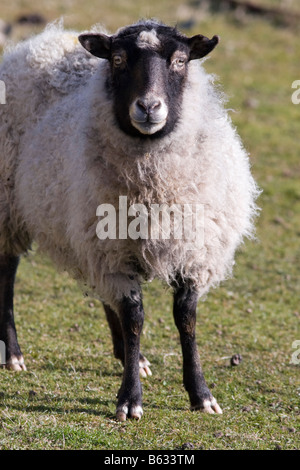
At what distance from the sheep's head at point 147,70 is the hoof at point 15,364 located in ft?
7.77

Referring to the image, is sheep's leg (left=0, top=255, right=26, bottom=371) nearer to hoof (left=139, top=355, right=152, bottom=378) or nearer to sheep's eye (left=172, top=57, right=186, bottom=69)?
hoof (left=139, top=355, right=152, bottom=378)

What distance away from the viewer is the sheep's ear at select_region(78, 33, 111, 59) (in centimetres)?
530

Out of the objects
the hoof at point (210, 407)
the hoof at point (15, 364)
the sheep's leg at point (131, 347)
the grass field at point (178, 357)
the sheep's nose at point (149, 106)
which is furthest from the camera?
the hoof at point (15, 364)

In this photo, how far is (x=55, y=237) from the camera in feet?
19.6

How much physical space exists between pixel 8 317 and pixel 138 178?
212 centimetres

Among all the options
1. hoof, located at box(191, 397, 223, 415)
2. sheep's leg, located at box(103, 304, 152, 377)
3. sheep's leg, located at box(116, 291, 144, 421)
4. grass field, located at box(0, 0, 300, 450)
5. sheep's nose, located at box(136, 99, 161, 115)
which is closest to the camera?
sheep's nose, located at box(136, 99, 161, 115)

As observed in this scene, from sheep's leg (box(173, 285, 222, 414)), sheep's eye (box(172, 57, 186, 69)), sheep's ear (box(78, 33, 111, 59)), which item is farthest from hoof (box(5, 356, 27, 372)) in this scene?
sheep's eye (box(172, 57, 186, 69))

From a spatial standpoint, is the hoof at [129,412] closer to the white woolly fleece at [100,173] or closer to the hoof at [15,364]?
the white woolly fleece at [100,173]

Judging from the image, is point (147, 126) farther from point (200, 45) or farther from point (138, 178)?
point (200, 45)

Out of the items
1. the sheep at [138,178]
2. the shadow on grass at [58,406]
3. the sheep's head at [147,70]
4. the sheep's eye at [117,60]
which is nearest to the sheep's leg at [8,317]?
the sheep at [138,178]

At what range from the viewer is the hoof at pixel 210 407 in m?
5.50

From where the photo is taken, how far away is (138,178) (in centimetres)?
518

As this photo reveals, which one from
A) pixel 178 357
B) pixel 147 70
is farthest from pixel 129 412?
pixel 147 70

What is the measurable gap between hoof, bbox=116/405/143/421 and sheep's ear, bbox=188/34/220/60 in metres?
2.46
